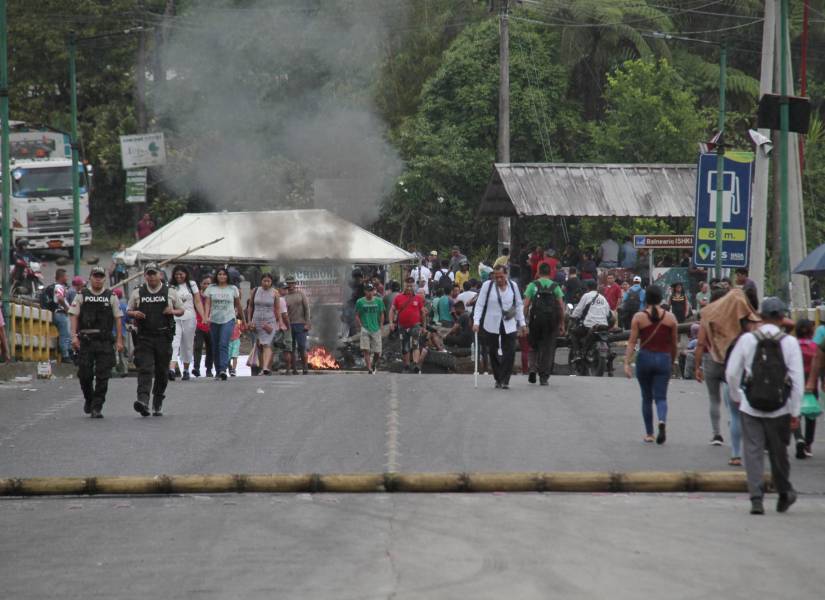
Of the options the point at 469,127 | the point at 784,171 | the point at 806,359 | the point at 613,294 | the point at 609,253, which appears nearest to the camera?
the point at 806,359

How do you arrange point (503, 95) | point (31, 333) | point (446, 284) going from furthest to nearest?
point (503, 95) < point (446, 284) < point (31, 333)

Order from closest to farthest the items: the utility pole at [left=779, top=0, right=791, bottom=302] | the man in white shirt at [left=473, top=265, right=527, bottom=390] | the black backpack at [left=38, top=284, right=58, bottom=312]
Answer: the man in white shirt at [left=473, top=265, right=527, bottom=390]
the utility pole at [left=779, top=0, right=791, bottom=302]
the black backpack at [left=38, top=284, right=58, bottom=312]

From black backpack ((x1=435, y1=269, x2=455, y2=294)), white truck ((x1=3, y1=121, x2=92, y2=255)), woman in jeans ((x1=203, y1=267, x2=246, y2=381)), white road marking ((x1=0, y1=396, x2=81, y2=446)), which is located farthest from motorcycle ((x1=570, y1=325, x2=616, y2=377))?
white truck ((x1=3, y1=121, x2=92, y2=255))

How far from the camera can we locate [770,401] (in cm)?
1121

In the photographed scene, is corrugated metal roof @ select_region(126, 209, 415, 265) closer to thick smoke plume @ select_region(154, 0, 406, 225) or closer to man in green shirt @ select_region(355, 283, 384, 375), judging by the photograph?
thick smoke plume @ select_region(154, 0, 406, 225)

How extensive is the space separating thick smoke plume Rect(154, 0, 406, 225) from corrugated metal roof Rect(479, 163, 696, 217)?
443 centimetres

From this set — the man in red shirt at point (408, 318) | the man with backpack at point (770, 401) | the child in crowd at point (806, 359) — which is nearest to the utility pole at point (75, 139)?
the man in red shirt at point (408, 318)

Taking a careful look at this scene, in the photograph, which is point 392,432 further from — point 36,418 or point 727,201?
point 727,201

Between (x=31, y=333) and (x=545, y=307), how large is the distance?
468 inches

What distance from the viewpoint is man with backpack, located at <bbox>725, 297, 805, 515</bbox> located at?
11.2 meters

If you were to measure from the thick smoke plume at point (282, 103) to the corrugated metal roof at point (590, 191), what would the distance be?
4427 millimetres

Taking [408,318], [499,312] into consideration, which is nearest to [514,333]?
[499,312]

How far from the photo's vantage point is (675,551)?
986 cm

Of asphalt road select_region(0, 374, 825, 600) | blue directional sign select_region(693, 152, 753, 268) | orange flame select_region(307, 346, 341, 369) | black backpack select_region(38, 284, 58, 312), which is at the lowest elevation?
orange flame select_region(307, 346, 341, 369)
